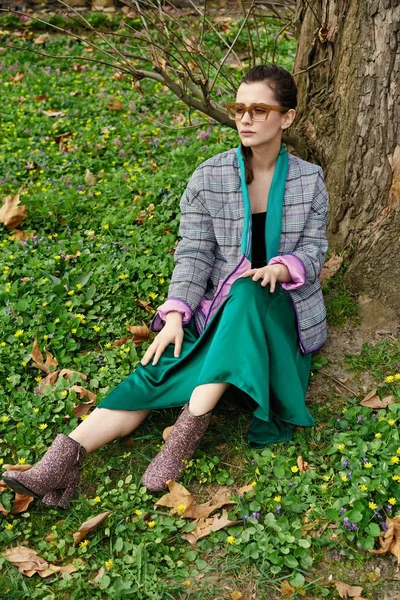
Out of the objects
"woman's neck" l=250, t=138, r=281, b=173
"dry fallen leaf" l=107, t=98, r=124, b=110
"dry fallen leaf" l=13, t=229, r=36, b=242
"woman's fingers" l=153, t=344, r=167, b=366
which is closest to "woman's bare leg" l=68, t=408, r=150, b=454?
"woman's fingers" l=153, t=344, r=167, b=366

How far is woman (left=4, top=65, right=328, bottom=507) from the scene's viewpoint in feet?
9.07

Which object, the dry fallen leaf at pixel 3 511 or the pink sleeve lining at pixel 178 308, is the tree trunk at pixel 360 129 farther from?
the dry fallen leaf at pixel 3 511

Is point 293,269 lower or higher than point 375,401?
higher

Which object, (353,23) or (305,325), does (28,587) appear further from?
(353,23)

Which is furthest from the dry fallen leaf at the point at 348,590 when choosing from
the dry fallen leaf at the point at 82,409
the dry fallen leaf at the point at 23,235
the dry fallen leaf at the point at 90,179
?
the dry fallen leaf at the point at 90,179

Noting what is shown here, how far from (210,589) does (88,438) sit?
784 millimetres

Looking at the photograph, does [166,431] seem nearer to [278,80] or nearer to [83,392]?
[83,392]

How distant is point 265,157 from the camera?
10.2 feet

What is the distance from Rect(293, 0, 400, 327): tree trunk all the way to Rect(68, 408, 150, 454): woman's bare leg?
1335 millimetres

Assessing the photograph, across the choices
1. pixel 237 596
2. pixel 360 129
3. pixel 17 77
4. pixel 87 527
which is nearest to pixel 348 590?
pixel 237 596

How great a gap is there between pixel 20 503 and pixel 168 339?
35.6 inches

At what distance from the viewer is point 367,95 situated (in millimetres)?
3295

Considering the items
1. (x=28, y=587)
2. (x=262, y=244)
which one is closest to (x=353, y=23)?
(x=262, y=244)

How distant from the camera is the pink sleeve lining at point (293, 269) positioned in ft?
9.73
